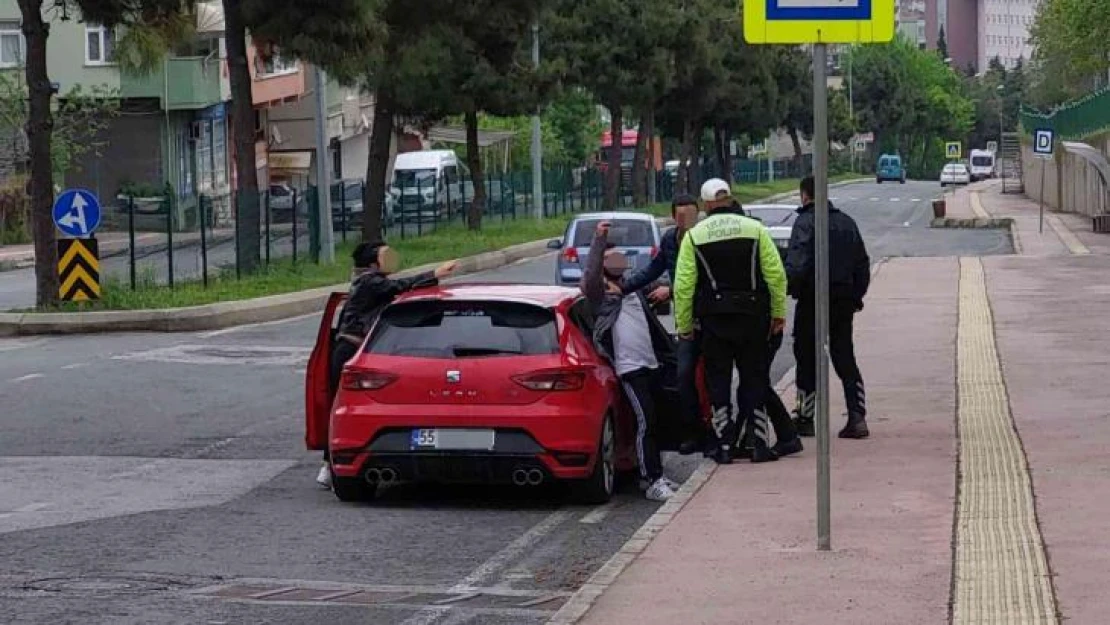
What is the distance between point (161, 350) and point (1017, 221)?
38.2 meters

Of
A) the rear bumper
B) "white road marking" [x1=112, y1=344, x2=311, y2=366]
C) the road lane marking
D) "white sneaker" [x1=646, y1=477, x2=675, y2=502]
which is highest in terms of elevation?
the rear bumper

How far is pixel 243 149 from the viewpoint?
32469mm

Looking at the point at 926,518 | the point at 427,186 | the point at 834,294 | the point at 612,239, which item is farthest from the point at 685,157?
the point at 926,518

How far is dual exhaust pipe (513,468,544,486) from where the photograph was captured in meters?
11.6

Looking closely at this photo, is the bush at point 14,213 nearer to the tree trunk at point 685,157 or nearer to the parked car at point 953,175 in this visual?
the tree trunk at point 685,157

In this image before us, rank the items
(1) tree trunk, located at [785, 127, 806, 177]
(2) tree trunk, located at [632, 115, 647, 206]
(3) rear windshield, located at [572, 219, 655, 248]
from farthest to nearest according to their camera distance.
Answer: (1) tree trunk, located at [785, 127, 806, 177] < (2) tree trunk, located at [632, 115, 647, 206] < (3) rear windshield, located at [572, 219, 655, 248]

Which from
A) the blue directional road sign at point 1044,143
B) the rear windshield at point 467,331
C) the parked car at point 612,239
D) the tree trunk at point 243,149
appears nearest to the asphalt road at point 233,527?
the rear windshield at point 467,331

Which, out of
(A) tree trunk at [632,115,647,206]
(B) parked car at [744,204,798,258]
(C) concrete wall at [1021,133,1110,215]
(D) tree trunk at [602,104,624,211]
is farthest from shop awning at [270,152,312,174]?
(B) parked car at [744,204,798,258]

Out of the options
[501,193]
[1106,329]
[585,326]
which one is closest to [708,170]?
[501,193]

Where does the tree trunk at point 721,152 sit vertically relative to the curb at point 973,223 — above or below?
above

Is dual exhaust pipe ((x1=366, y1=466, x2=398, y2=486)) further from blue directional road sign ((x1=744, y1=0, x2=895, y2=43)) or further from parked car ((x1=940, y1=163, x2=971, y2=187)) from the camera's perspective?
parked car ((x1=940, y1=163, x2=971, y2=187))

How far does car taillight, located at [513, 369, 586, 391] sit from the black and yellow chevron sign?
15800 mm

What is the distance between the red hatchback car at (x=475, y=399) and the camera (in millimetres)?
11656


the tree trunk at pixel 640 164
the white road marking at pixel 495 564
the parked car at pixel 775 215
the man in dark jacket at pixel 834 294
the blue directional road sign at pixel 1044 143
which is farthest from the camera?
the tree trunk at pixel 640 164
